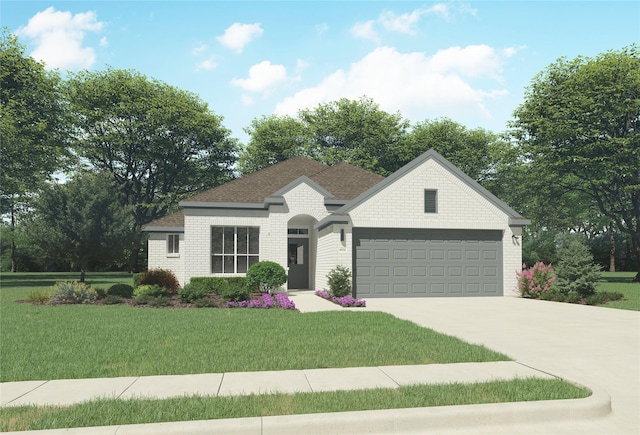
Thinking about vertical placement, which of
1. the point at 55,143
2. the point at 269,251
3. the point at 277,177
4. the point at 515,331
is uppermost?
the point at 55,143

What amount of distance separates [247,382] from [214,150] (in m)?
45.6

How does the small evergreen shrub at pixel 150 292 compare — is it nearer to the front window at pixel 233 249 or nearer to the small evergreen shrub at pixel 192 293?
the small evergreen shrub at pixel 192 293

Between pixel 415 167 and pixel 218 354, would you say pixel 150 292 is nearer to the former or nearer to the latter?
pixel 218 354

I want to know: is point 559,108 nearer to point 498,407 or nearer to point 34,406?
point 498,407

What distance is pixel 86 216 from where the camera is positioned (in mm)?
26609

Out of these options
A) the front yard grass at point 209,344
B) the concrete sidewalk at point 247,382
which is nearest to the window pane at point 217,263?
the front yard grass at point 209,344

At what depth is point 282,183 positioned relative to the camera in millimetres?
26344

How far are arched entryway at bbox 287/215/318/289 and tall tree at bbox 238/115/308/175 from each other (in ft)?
87.2

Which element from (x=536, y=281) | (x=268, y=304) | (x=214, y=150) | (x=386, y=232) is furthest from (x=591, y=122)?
(x=214, y=150)

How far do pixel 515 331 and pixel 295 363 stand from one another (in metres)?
6.25

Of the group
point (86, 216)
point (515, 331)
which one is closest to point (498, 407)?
point (515, 331)

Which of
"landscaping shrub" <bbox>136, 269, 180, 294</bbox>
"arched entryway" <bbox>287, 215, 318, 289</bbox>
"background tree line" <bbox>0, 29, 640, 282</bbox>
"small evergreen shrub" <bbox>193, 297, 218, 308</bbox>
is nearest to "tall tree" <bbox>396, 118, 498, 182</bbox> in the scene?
"background tree line" <bbox>0, 29, 640, 282</bbox>

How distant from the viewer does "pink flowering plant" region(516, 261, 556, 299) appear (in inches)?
807

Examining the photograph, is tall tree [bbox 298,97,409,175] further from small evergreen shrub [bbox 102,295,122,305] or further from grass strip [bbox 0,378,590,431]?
grass strip [bbox 0,378,590,431]
